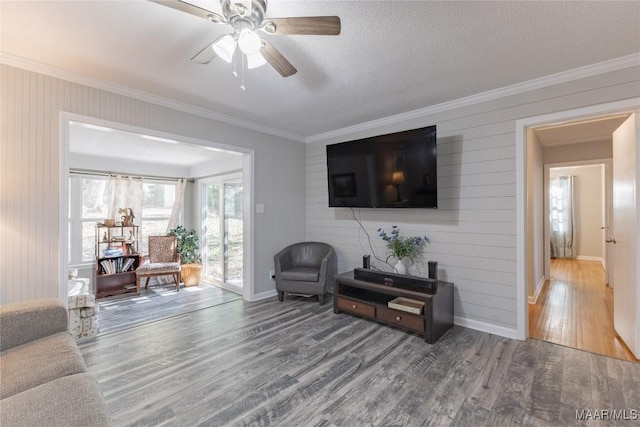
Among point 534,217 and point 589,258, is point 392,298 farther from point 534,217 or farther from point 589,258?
point 589,258

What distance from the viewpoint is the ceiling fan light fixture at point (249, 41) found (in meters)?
1.55

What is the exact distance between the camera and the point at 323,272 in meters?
3.78

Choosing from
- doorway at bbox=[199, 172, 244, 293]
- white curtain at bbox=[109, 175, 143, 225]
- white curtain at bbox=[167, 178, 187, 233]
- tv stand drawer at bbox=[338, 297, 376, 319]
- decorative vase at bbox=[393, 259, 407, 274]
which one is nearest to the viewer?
tv stand drawer at bbox=[338, 297, 376, 319]

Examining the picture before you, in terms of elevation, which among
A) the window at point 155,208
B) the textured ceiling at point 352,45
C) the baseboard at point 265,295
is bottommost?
the baseboard at point 265,295

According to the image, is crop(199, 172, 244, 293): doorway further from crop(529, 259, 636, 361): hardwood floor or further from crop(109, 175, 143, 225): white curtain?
crop(529, 259, 636, 361): hardwood floor

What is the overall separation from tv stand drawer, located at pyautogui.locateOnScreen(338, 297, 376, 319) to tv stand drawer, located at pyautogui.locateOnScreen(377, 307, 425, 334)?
10 centimetres

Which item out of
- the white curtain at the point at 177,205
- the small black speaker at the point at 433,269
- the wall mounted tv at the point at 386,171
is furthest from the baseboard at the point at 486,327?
the white curtain at the point at 177,205

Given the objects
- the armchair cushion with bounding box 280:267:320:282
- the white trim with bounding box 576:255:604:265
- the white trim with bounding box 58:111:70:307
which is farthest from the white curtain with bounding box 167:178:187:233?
the white trim with bounding box 576:255:604:265

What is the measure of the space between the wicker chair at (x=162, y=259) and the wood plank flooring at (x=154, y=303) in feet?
0.99

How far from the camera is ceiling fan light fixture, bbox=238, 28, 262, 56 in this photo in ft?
5.08

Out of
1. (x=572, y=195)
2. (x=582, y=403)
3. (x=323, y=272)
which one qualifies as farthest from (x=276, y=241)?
(x=572, y=195)

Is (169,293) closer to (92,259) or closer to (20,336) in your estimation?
(92,259)

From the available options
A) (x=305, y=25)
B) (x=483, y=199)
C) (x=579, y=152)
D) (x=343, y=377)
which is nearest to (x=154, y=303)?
(x=343, y=377)

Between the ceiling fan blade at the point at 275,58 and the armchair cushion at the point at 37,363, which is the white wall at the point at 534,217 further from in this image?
the armchair cushion at the point at 37,363
